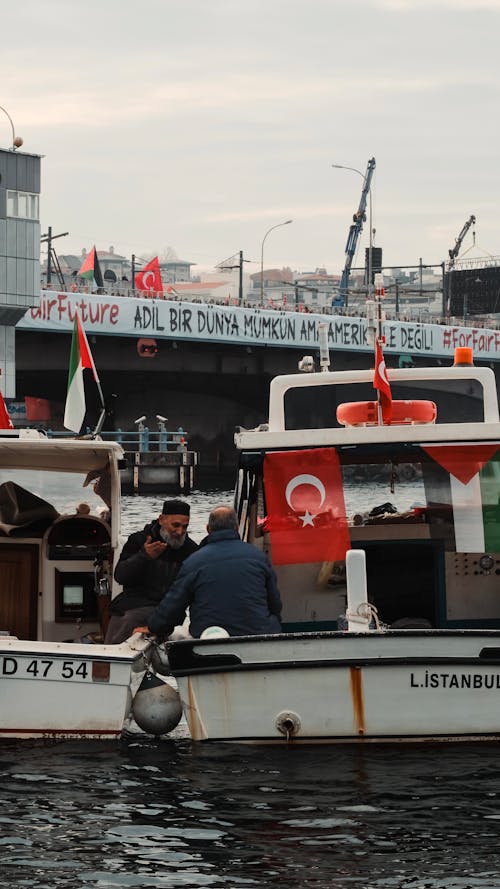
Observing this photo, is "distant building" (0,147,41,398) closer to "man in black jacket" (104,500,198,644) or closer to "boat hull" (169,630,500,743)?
"man in black jacket" (104,500,198,644)

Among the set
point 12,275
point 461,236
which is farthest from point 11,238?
point 461,236

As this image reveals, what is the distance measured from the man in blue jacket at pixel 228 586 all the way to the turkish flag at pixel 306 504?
0.49 metres

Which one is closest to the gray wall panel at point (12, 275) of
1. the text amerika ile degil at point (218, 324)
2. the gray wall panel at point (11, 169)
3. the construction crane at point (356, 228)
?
the text amerika ile degil at point (218, 324)

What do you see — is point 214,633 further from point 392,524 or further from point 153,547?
point 392,524

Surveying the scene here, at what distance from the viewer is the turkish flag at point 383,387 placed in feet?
47.0

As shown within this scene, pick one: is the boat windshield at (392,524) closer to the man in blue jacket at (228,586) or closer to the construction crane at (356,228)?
the man in blue jacket at (228,586)

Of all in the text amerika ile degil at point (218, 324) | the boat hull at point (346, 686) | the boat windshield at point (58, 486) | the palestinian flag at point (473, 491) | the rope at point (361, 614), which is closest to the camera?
the boat hull at point (346, 686)

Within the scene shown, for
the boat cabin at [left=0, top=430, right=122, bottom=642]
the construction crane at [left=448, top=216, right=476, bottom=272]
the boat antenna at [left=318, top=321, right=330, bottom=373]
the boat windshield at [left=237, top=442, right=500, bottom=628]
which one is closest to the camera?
the boat windshield at [left=237, top=442, right=500, bottom=628]

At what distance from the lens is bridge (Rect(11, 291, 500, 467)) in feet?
248

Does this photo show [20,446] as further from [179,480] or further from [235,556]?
[179,480]

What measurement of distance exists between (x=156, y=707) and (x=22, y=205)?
188 feet

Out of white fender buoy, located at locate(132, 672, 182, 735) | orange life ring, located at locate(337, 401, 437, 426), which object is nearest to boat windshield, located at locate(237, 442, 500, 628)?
orange life ring, located at locate(337, 401, 437, 426)

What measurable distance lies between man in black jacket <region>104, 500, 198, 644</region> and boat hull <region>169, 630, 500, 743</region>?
5.72 feet

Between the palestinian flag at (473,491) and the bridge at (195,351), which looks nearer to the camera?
the palestinian flag at (473,491)
